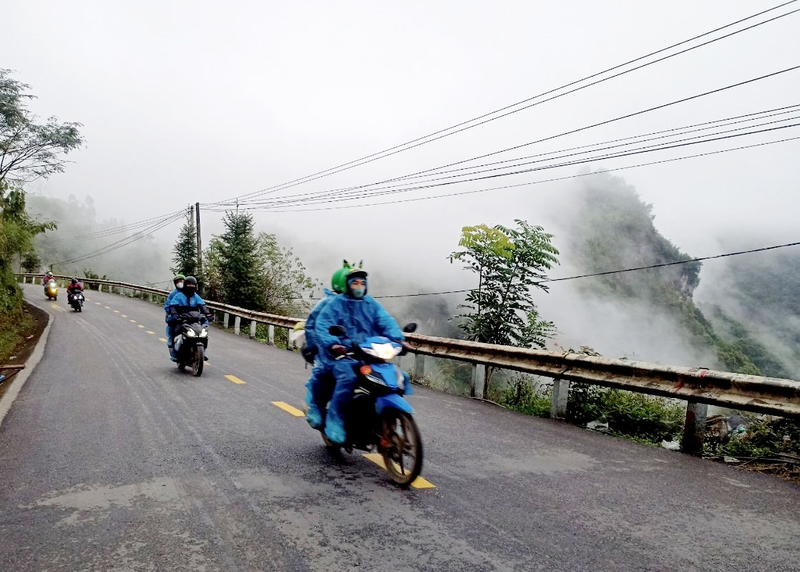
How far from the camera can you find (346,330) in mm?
5094

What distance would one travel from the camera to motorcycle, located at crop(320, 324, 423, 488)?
177 inches

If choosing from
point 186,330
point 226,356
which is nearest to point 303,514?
point 186,330

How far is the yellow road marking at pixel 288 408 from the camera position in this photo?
7230 millimetres

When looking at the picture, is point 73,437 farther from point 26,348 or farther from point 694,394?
A: point 26,348

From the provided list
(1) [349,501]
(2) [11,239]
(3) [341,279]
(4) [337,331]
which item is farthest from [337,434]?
(2) [11,239]

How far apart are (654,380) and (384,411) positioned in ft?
12.3

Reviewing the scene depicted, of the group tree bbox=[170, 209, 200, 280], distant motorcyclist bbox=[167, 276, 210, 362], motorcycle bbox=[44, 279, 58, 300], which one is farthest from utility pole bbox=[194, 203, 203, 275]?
distant motorcyclist bbox=[167, 276, 210, 362]

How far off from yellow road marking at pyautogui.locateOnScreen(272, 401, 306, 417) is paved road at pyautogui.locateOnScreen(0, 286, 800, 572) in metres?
0.14

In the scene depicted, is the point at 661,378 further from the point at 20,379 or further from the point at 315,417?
the point at 20,379

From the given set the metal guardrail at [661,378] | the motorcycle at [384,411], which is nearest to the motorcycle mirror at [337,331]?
the motorcycle at [384,411]

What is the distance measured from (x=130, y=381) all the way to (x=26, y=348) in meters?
7.15

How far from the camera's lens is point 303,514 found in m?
3.86

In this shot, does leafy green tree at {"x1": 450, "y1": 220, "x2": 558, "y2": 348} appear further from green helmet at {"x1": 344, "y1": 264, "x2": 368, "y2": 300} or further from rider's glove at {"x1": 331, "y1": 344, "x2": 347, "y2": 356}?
rider's glove at {"x1": 331, "y1": 344, "x2": 347, "y2": 356}

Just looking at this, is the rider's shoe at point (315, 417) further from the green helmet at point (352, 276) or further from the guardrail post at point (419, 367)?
the guardrail post at point (419, 367)
